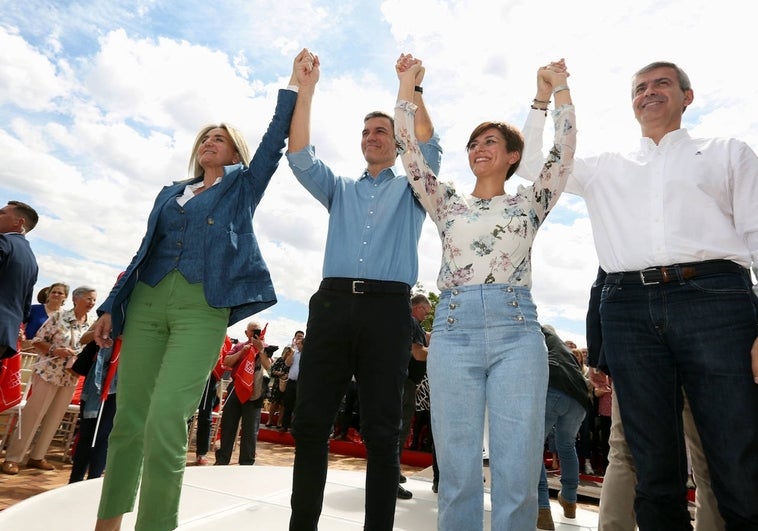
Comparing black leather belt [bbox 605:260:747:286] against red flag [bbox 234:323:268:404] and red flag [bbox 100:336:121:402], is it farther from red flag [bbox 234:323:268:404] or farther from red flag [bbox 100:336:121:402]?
red flag [bbox 234:323:268:404]

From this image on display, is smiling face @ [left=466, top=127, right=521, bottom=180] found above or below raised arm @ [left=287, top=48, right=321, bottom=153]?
below

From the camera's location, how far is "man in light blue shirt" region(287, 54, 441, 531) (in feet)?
6.95

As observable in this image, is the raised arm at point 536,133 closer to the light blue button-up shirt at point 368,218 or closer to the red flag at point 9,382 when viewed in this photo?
the light blue button-up shirt at point 368,218

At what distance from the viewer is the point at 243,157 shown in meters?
2.75

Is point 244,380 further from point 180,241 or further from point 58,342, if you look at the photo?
point 180,241

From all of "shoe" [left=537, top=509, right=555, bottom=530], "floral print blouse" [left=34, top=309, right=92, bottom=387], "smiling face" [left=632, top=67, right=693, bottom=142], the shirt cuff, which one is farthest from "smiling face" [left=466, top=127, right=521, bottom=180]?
"floral print blouse" [left=34, top=309, right=92, bottom=387]

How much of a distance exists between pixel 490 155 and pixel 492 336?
0.86m

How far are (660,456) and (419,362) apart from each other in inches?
137

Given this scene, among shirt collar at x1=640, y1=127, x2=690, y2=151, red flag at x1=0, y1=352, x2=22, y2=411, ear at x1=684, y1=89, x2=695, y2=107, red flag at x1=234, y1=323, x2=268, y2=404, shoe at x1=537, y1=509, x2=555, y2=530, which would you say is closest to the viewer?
shirt collar at x1=640, y1=127, x2=690, y2=151

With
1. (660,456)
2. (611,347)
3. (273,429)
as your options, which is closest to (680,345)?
(611,347)

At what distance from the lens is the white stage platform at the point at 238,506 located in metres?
2.66

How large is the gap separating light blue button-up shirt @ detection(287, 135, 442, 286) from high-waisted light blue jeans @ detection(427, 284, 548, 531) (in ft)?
1.70

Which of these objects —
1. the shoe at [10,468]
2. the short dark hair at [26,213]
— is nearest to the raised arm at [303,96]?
the short dark hair at [26,213]

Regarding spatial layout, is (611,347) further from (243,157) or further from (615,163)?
(243,157)
